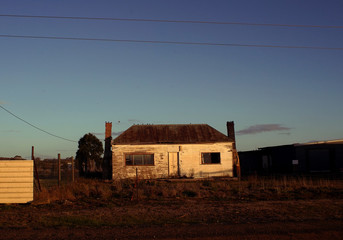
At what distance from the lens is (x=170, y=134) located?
92.6ft

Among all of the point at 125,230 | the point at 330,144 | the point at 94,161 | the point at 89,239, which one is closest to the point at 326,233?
the point at 125,230

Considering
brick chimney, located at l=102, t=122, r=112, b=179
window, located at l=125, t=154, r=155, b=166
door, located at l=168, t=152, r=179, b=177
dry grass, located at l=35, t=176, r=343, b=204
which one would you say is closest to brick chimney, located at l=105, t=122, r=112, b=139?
brick chimney, located at l=102, t=122, r=112, b=179

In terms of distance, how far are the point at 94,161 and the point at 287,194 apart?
79.9 ft

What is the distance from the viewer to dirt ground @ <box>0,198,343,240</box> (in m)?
8.34

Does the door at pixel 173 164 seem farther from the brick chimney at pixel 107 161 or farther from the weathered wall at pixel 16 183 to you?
the weathered wall at pixel 16 183

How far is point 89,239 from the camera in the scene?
8.06 metres

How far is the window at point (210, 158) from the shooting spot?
2716 cm

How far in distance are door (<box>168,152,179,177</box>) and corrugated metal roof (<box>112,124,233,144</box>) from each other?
3.69ft

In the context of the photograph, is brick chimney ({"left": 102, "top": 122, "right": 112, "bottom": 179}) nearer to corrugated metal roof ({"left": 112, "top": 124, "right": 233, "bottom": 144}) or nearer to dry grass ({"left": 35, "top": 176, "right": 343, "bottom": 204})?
corrugated metal roof ({"left": 112, "top": 124, "right": 233, "bottom": 144})

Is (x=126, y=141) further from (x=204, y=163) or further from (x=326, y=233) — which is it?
(x=326, y=233)

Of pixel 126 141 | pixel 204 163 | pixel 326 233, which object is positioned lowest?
pixel 326 233

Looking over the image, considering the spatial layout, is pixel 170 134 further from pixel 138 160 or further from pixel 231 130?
pixel 231 130

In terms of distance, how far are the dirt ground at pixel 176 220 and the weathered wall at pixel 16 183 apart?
59cm

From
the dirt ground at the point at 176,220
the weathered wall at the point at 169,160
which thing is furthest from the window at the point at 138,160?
the dirt ground at the point at 176,220
